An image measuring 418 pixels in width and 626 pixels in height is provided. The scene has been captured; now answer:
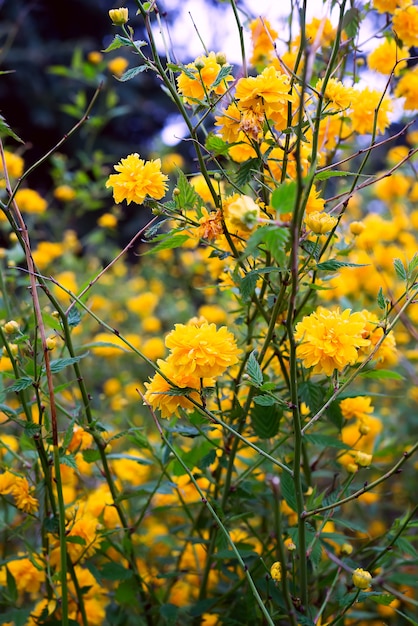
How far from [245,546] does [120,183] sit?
22.8 inches

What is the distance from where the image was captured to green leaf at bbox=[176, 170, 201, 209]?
723 millimetres

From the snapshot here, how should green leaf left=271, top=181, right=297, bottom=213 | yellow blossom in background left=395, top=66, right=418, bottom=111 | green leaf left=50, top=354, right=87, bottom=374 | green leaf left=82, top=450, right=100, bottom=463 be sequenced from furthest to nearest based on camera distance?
yellow blossom in background left=395, top=66, right=418, bottom=111, green leaf left=82, top=450, right=100, bottom=463, green leaf left=50, top=354, right=87, bottom=374, green leaf left=271, top=181, right=297, bottom=213

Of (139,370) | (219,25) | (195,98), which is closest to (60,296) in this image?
(139,370)

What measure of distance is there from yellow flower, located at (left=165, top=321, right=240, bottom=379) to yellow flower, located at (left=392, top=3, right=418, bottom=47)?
A: 62cm

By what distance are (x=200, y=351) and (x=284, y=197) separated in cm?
21

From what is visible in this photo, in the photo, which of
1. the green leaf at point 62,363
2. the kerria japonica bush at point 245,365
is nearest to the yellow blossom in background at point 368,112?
the kerria japonica bush at point 245,365

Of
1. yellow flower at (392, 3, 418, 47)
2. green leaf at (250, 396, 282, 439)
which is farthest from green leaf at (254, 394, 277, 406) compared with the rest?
→ yellow flower at (392, 3, 418, 47)

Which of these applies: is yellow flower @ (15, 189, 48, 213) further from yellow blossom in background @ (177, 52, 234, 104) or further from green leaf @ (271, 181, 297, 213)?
green leaf @ (271, 181, 297, 213)

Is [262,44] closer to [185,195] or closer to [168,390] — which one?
[185,195]

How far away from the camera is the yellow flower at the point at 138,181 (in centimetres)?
72

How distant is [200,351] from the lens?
634 millimetres

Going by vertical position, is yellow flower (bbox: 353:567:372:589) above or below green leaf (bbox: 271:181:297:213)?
below

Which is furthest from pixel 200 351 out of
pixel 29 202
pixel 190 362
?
pixel 29 202

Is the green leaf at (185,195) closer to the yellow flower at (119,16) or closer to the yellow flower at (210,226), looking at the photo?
the yellow flower at (210,226)
